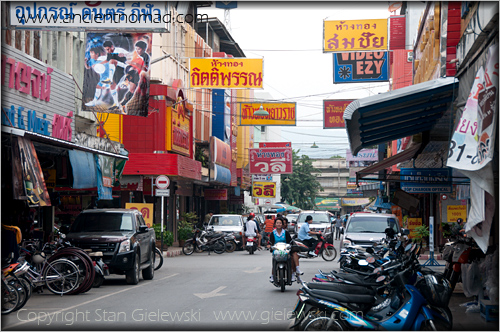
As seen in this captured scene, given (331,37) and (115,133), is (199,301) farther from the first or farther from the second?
(115,133)

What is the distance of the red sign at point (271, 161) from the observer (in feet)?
172

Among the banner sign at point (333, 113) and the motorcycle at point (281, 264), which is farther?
the banner sign at point (333, 113)

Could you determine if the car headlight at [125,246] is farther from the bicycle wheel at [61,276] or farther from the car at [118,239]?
the bicycle wheel at [61,276]

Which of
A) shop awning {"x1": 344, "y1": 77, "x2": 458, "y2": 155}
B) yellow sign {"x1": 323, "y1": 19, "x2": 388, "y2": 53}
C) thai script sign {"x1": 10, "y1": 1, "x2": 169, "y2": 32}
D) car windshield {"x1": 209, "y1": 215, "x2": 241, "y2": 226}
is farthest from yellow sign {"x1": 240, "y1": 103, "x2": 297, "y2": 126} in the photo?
thai script sign {"x1": 10, "y1": 1, "x2": 169, "y2": 32}

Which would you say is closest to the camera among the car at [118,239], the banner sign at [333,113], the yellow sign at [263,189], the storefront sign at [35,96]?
the car at [118,239]

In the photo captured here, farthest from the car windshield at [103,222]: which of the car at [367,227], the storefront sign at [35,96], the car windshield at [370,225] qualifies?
the car windshield at [370,225]

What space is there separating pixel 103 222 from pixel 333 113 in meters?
19.1

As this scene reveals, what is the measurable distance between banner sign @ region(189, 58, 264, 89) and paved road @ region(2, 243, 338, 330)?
8491 mm

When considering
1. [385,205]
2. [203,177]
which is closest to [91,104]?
[203,177]

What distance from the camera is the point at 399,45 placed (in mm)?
30141

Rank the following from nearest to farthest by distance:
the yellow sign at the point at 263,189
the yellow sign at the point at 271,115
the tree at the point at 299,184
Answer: the yellow sign at the point at 271,115
the yellow sign at the point at 263,189
the tree at the point at 299,184

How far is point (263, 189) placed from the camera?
62875mm

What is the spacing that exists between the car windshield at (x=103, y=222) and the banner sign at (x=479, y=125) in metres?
11.0

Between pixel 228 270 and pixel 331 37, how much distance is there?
1052cm
